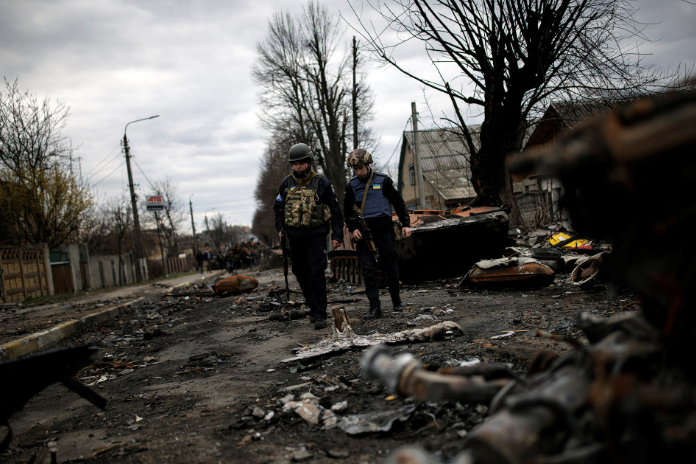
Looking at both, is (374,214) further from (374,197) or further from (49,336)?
(49,336)

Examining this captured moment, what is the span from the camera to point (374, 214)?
5695mm

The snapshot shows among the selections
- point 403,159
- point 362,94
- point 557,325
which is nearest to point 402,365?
point 557,325

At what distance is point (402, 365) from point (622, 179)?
2.36 ft

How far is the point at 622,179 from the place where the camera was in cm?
98

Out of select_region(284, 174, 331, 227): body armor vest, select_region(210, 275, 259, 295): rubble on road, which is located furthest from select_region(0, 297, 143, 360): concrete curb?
select_region(284, 174, 331, 227): body armor vest

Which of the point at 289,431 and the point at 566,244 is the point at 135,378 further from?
the point at 566,244

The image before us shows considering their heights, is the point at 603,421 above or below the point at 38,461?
above

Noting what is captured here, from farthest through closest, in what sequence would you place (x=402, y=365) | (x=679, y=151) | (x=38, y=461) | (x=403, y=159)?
1. (x=403, y=159)
2. (x=38, y=461)
3. (x=402, y=365)
4. (x=679, y=151)

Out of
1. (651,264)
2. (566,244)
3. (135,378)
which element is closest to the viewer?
(651,264)

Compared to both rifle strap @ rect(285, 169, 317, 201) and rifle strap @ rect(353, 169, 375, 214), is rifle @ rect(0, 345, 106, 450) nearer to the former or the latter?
rifle strap @ rect(285, 169, 317, 201)

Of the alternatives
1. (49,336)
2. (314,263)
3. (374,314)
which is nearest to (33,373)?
(314,263)

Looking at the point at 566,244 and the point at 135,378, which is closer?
the point at 135,378

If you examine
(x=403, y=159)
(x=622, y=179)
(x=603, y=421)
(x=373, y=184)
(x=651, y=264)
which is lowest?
(x=603, y=421)

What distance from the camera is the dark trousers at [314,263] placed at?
5.27 m
